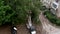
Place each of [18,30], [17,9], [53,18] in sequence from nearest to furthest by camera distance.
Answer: [17,9]
[18,30]
[53,18]

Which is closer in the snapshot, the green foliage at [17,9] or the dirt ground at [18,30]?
the green foliage at [17,9]

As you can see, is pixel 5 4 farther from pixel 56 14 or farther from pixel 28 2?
pixel 56 14

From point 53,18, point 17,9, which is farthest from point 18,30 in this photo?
point 53,18

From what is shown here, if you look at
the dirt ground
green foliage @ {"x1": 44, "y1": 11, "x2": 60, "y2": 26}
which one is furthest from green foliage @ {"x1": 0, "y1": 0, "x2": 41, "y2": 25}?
green foliage @ {"x1": 44, "y1": 11, "x2": 60, "y2": 26}

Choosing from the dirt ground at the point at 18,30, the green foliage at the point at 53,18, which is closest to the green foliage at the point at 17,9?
the dirt ground at the point at 18,30

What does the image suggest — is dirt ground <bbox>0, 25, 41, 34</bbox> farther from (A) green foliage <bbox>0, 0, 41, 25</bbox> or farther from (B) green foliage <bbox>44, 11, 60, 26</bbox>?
(B) green foliage <bbox>44, 11, 60, 26</bbox>

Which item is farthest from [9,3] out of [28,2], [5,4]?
[28,2]

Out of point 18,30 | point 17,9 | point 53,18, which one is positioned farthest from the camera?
point 53,18

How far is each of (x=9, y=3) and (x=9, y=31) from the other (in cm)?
149

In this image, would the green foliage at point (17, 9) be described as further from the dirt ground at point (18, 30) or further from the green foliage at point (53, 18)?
the green foliage at point (53, 18)

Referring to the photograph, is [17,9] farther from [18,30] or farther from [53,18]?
[53,18]

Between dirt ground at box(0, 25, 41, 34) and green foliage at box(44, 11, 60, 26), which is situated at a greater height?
dirt ground at box(0, 25, 41, 34)

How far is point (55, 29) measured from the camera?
11891 millimetres

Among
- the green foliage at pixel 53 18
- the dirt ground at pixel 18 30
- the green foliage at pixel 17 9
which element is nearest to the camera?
the green foliage at pixel 17 9
